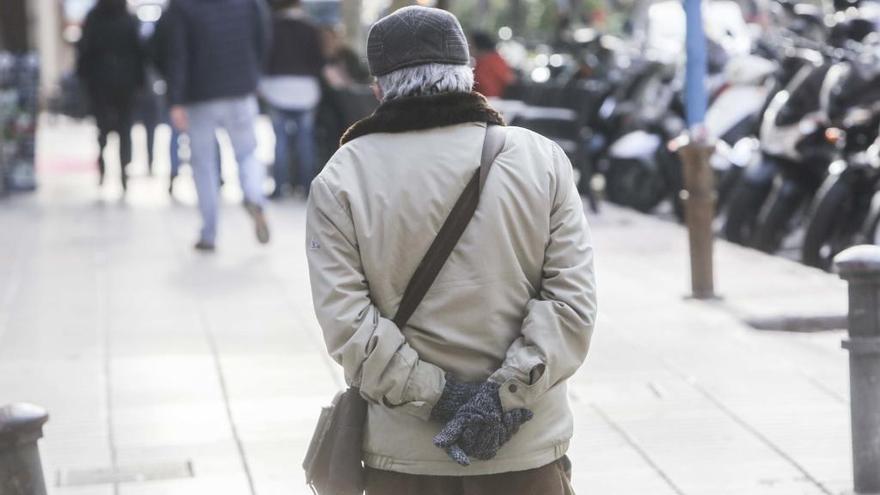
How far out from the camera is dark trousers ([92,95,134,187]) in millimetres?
15391

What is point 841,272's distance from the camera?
17.0ft

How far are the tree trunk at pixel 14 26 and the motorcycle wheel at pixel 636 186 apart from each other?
27.6ft

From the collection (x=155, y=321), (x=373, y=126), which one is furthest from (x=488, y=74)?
(x=373, y=126)

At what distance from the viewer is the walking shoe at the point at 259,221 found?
11.5 metres

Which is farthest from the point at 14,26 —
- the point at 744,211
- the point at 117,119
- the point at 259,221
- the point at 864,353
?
the point at 864,353

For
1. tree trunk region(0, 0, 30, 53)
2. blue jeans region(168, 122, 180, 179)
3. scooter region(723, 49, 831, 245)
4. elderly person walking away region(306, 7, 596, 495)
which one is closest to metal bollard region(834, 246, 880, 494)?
elderly person walking away region(306, 7, 596, 495)

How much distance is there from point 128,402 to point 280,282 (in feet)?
10.7

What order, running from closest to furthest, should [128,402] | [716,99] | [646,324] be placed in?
[128,402], [646,324], [716,99]

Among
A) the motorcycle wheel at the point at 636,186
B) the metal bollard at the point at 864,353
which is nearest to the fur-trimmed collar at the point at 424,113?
the metal bollard at the point at 864,353

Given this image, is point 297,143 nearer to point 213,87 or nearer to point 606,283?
point 213,87

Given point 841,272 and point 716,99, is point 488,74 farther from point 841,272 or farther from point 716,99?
point 841,272

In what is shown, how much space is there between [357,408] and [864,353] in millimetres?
2114

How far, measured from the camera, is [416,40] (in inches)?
138

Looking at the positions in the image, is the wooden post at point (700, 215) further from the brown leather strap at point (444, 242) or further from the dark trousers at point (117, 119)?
the dark trousers at point (117, 119)
